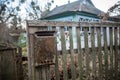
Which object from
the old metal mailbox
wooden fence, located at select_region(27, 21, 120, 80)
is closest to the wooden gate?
wooden fence, located at select_region(27, 21, 120, 80)

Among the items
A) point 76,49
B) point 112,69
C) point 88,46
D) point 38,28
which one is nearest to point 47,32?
point 38,28

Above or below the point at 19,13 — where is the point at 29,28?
below

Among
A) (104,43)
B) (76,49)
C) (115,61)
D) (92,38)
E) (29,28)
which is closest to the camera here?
(29,28)

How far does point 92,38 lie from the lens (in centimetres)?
345

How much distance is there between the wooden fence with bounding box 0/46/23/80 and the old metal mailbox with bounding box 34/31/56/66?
16.2 inches

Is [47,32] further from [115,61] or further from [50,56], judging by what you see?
[115,61]

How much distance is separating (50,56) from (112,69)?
173cm

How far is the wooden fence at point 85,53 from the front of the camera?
2613 mm

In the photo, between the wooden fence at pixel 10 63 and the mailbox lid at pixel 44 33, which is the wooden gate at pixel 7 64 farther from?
the mailbox lid at pixel 44 33

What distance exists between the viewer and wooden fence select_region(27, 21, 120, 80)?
2.61 metres

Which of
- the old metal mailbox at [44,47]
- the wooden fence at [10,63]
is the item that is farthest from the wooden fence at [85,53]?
the wooden fence at [10,63]

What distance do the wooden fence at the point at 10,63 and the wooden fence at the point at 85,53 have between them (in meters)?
0.31

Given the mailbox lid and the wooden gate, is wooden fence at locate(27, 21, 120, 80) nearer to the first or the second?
the mailbox lid

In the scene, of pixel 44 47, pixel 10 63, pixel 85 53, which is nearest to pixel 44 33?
pixel 44 47
